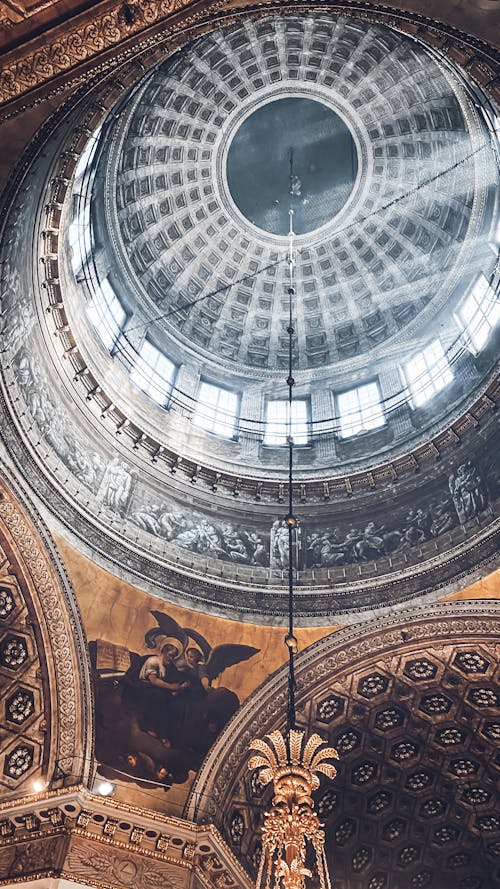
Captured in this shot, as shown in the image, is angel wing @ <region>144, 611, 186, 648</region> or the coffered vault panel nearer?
the coffered vault panel

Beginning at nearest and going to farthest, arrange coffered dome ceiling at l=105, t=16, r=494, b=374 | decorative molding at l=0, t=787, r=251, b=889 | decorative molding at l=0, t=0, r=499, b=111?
1. decorative molding at l=0, t=0, r=499, b=111
2. decorative molding at l=0, t=787, r=251, b=889
3. coffered dome ceiling at l=105, t=16, r=494, b=374

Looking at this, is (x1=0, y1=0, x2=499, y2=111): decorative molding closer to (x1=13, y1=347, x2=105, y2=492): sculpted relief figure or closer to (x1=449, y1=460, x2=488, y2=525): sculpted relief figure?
(x1=13, y1=347, x2=105, y2=492): sculpted relief figure

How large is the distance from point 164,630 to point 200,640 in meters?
0.62

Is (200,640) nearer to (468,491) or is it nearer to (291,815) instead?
(291,815)

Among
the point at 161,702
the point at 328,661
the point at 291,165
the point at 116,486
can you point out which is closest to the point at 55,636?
the point at 161,702

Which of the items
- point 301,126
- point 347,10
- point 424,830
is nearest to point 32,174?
point 347,10

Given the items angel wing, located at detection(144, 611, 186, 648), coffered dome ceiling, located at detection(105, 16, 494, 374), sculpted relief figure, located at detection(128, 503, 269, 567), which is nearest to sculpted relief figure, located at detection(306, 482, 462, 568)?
sculpted relief figure, located at detection(128, 503, 269, 567)

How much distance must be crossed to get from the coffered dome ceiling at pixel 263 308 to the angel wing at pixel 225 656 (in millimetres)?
623

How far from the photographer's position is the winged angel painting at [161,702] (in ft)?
42.8

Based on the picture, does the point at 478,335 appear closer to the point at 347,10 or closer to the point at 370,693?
the point at 370,693

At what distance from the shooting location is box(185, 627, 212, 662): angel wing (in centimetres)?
1382

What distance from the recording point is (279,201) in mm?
19109

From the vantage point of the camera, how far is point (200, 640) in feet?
45.4

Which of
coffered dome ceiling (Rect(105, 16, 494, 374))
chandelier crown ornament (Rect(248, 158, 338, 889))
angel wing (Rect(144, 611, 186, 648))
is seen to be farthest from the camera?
coffered dome ceiling (Rect(105, 16, 494, 374))
